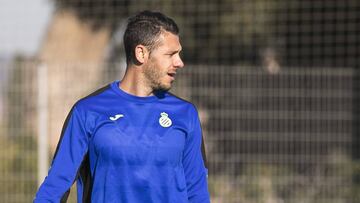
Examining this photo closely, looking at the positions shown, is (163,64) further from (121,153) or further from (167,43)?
(121,153)

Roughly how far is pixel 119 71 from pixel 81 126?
579 centimetres

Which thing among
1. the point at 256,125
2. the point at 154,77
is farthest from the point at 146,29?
the point at 256,125

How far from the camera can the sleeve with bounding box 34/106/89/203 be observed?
4320mm

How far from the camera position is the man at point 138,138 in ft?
14.3

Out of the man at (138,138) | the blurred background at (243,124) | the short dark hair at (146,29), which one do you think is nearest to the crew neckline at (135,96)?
the man at (138,138)

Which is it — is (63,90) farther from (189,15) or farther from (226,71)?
(189,15)

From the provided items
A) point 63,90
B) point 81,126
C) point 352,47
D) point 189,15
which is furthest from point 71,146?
point 189,15

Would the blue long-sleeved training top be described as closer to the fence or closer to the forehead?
the forehead

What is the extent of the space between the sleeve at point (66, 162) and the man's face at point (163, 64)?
38cm

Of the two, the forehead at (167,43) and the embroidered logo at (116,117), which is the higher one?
the forehead at (167,43)

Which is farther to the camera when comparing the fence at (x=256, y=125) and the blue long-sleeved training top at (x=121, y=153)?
the fence at (x=256, y=125)

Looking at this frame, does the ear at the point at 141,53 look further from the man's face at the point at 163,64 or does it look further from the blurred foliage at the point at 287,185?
the blurred foliage at the point at 287,185

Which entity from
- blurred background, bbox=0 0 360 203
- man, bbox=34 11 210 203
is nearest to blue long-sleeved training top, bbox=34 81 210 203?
man, bbox=34 11 210 203

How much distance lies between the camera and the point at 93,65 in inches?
399
